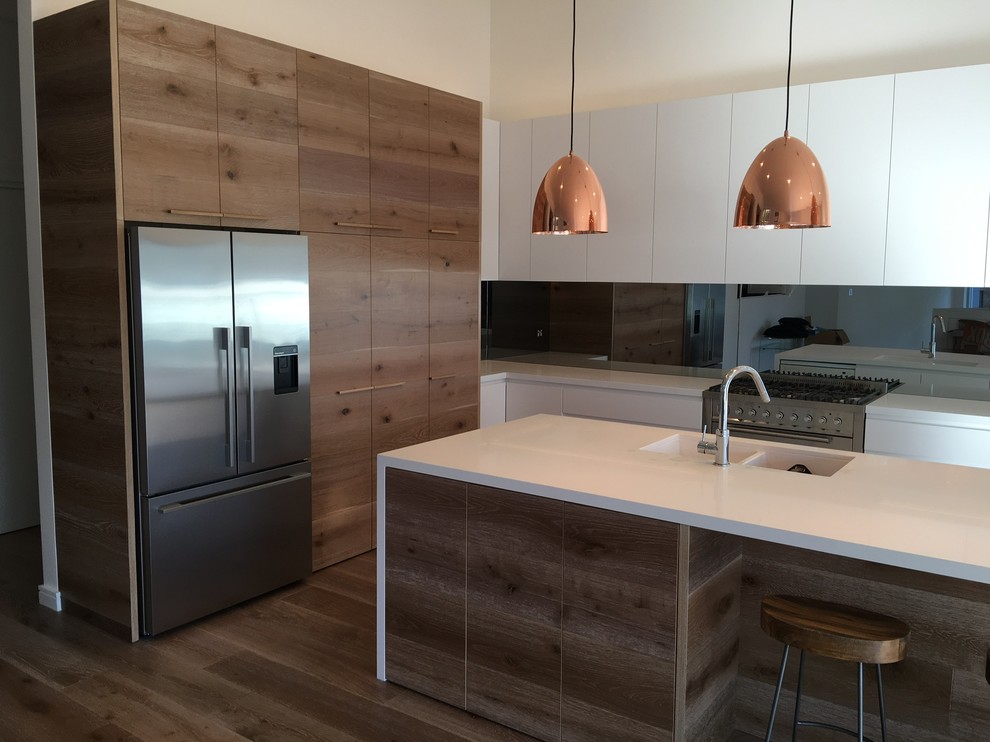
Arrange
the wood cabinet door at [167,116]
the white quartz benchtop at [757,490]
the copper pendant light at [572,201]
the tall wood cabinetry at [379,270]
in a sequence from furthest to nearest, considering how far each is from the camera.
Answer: the tall wood cabinetry at [379,270] < the wood cabinet door at [167,116] < the copper pendant light at [572,201] < the white quartz benchtop at [757,490]

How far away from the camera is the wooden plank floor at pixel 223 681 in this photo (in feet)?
8.87

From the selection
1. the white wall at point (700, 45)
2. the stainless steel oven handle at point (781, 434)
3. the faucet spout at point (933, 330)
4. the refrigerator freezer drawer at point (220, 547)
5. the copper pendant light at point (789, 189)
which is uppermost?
the white wall at point (700, 45)

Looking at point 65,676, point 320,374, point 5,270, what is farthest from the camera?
point 5,270

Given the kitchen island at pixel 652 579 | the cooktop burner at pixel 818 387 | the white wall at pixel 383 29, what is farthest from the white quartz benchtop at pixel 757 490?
the white wall at pixel 383 29

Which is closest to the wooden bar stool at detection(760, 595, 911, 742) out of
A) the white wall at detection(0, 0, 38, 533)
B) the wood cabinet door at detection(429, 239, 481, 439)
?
the wood cabinet door at detection(429, 239, 481, 439)

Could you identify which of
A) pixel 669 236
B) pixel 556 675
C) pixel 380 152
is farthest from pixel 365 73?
pixel 556 675

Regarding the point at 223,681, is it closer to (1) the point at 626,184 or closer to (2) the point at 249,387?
(2) the point at 249,387

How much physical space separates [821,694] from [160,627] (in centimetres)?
252

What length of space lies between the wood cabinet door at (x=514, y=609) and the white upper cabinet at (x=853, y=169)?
2568mm

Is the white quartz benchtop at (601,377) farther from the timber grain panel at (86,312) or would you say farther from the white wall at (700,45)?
the timber grain panel at (86,312)

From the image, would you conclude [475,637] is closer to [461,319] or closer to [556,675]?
[556,675]

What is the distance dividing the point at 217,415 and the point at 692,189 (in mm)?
2873

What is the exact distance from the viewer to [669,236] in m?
4.77

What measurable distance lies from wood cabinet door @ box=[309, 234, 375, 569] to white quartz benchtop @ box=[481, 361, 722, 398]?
1155 mm
